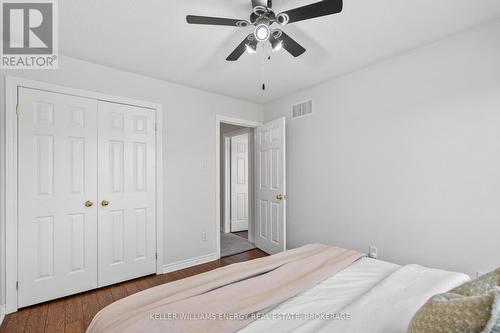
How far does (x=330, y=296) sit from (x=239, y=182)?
4079mm

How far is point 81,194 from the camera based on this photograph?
8.20 ft

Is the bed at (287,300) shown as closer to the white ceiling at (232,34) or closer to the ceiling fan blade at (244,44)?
the ceiling fan blade at (244,44)

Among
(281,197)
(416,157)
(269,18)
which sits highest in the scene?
(269,18)

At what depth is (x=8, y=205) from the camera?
84.1 inches

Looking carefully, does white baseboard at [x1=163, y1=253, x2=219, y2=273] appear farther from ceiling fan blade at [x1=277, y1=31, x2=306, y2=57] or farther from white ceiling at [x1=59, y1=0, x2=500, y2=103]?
ceiling fan blade at [x1=277, y1=31, x2=306, y2=57]

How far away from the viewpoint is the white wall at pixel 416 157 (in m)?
1.92

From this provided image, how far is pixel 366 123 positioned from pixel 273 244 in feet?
6.87

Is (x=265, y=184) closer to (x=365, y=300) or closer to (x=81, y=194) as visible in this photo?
(x=81, y=194)

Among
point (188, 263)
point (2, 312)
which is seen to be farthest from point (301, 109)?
point (2, 312)

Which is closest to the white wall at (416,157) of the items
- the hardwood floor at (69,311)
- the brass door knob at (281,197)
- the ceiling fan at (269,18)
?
the brass door knob at (281,197)

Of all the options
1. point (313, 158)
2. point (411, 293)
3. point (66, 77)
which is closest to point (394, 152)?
point (313, 158)

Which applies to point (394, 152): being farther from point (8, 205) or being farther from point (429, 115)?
point (8, 205)

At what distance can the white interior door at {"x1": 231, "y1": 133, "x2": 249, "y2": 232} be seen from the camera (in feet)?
17.0

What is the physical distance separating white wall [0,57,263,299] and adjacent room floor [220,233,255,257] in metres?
0.43
